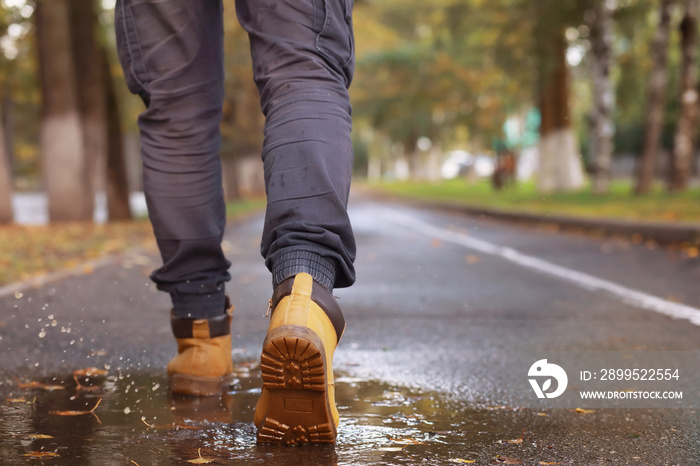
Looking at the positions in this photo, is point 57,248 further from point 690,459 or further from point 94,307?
point 690,459

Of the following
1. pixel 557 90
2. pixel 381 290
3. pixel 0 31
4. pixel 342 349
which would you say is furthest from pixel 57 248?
pixel 557 90

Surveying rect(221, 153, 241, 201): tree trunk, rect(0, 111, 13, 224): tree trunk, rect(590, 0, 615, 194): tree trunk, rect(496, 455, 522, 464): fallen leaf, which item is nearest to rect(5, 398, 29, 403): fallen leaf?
rect(496, 455, 522, 464): fallen leaf

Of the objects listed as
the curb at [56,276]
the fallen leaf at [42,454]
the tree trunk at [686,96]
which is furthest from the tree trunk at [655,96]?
the fallen leaf at [42,454]

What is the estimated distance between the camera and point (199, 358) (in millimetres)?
2799

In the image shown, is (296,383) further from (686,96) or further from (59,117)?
(686,96)

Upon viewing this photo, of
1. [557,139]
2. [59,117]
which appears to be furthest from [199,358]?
[557,139]

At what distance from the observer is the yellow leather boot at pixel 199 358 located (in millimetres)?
2771

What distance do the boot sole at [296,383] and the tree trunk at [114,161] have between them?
16.3m

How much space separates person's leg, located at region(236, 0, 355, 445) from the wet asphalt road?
0.44ft

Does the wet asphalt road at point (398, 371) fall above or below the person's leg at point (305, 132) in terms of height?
below

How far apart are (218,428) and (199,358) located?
47 centimetres

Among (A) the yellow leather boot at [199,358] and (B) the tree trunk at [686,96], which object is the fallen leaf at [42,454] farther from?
(B) the tree trunk at [686,96]

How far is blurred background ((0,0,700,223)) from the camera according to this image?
15.9m

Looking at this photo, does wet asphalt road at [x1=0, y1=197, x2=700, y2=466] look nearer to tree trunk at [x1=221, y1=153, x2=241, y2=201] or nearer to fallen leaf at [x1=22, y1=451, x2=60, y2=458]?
fallen leaf at [x1=22, y1=451, x2=60, y2=458]
